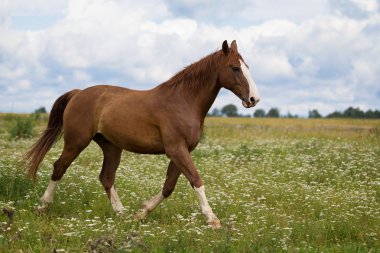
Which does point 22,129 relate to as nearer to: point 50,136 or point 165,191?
point 50,136

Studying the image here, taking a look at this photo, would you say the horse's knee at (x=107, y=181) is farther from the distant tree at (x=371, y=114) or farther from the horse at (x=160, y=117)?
the distant tree at (x=371, y=114)

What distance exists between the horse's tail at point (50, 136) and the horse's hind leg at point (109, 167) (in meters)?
1.08

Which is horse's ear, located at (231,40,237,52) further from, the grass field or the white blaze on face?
the grass field

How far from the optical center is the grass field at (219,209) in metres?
6.40

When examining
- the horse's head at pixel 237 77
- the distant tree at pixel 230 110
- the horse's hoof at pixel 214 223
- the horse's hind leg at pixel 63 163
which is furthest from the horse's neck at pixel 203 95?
the distant tree at pixel 230 110

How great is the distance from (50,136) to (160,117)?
2746 millimetres

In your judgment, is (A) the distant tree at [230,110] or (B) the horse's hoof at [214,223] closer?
(B) the horse's hoof at [214,223]

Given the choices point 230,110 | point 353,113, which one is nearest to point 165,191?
point 353,113

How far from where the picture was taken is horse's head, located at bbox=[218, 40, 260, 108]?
7.61 meters

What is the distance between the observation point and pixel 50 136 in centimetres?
976

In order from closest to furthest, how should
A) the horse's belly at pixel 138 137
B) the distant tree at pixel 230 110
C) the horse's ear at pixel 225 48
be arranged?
the horse's ear at pixel 225 48, the horse's belly at pixel 138 137, the distant tree at pixel 230 110

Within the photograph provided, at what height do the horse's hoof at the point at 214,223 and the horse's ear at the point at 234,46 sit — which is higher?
the horse's ear at the point at 234,46

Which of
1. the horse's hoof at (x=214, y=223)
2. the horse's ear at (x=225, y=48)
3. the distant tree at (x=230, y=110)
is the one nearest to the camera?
the horse's hoof at (x=214, y=223)

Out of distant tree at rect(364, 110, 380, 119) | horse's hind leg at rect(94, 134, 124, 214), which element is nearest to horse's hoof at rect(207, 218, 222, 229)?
horse's hind leg at rect(94, 134, 124, 214)
